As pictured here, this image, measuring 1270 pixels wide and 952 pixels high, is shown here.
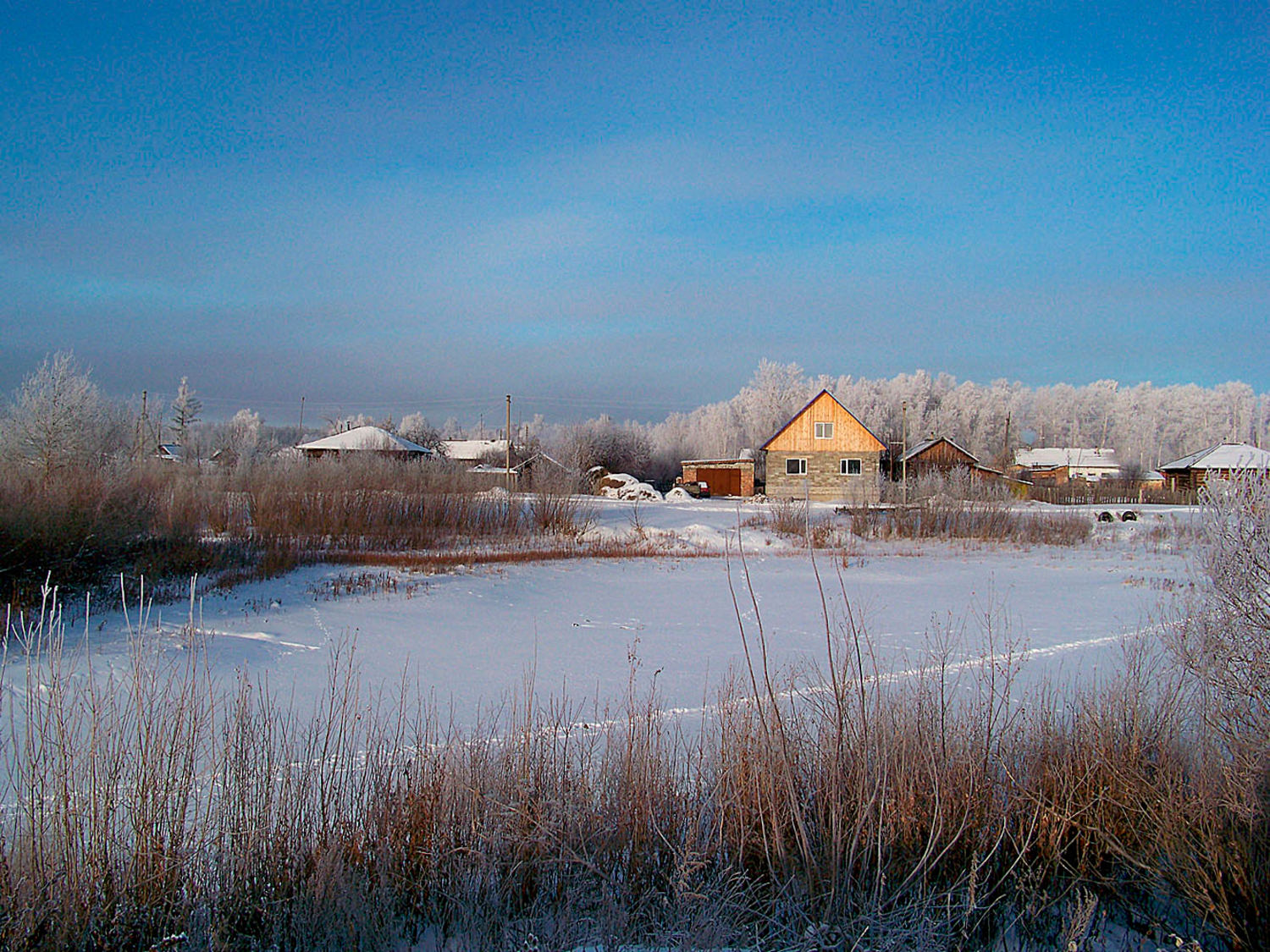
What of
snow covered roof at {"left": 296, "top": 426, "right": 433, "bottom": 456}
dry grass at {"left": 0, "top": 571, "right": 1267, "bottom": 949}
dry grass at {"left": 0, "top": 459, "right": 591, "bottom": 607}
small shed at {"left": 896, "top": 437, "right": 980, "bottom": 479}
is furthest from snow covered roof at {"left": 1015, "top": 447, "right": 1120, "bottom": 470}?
dry grass at {"left": 0, "top": 571, "right": 1267, "bottom": 949}

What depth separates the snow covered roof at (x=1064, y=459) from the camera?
250 ft

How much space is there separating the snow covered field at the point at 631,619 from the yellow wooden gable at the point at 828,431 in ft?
74.0

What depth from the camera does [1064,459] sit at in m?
78.8

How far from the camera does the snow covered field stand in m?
8.41

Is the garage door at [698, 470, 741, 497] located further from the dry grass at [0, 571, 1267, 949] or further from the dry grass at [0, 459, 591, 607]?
the dry grass at [0, 571, 1267, 949]


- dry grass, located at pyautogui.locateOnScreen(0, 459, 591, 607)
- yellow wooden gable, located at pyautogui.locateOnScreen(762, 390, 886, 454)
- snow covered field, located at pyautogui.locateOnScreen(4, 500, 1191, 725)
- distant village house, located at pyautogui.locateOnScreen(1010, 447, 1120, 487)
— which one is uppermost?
yellow wooden gable, located at pyautogui.locateOnScreen(762, 390, 886, 454)

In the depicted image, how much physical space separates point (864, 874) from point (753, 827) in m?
0.57

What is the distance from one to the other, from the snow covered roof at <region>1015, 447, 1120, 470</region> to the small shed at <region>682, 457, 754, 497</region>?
3761 cm

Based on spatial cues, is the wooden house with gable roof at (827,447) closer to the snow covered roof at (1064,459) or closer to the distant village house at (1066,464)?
the distant village house at (1066,464)

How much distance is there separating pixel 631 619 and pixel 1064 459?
261 feet

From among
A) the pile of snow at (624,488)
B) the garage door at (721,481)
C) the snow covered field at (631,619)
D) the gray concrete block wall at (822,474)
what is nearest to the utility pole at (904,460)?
the gray concrete block wall at (822,474)

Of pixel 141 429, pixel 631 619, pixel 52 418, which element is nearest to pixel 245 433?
pixel 141 429

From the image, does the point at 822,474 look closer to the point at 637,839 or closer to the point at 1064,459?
the point at 637,839

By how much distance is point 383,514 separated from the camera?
21.8 meters
